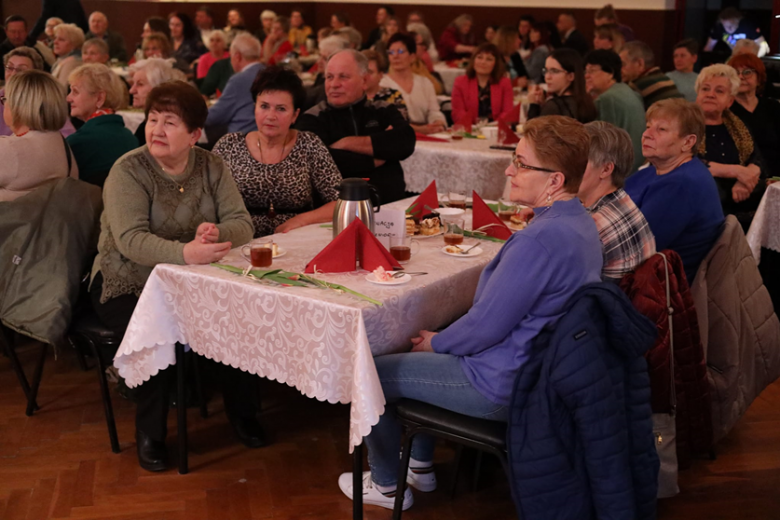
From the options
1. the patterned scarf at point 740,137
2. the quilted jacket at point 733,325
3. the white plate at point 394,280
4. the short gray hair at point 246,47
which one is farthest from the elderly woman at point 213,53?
the quilted jacket at point 733,325

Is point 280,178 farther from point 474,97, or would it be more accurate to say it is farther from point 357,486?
point 474,97

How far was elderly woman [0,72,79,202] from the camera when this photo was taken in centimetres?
317

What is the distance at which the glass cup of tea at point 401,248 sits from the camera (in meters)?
2.65

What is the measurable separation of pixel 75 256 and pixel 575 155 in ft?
6.07

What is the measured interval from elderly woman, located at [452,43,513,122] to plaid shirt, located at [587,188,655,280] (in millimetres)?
3803

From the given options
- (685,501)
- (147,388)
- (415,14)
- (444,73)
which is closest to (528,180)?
(685,501)

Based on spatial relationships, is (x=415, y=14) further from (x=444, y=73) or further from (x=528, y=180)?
(x=528, y=180)

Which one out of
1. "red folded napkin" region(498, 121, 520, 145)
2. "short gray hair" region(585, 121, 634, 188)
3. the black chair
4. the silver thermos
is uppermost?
"short gray hair" region(585, 121, 634, 188)

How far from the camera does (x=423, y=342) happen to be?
2439 millimetres

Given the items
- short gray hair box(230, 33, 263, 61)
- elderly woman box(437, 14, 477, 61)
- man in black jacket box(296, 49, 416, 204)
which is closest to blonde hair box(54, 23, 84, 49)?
short gray hair box(230, 33, 263, 61)

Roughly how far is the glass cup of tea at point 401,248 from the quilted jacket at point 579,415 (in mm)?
666

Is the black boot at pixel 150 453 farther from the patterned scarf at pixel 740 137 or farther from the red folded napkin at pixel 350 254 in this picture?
the patterned scarf at pixel 740 137

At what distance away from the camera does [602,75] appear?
529cm

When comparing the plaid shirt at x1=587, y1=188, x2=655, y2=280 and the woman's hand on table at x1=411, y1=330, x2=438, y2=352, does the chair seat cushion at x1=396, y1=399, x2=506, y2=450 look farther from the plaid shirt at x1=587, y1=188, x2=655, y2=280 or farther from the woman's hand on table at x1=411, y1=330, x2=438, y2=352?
the plaid shirt at x1=587, y1=188, x2=655, y2=280
